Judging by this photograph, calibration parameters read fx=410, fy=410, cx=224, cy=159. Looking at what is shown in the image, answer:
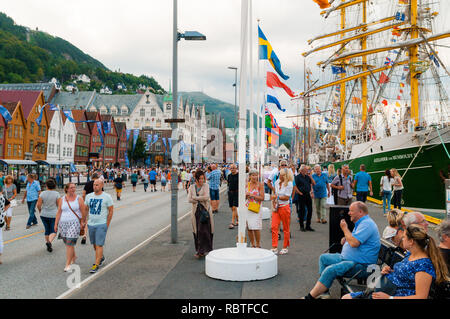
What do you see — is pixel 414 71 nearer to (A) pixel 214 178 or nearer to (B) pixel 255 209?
(A) pixel 214 178

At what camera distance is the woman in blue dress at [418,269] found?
3.96m

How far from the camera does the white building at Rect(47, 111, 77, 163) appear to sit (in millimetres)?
60812

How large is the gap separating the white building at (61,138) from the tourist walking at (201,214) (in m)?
52.9

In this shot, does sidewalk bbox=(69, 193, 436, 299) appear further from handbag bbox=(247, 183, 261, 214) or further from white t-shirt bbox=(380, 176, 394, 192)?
white t-shirt bbox=(380, 176, 394, 192)

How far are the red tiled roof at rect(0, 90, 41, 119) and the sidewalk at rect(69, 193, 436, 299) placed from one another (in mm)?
53122

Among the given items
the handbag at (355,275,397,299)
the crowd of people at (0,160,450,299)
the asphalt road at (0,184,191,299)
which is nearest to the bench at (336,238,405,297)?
the crowd of people at (0,160,450,299)

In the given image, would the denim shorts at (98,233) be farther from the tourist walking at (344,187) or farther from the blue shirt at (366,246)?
the tourist walking at (344,187)

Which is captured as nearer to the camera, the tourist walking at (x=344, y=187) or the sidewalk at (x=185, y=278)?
the sidewalk at (x=185, y=278)

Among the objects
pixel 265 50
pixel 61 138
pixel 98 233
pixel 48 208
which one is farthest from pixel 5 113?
pixel 98 233

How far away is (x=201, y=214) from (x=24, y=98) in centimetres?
5732

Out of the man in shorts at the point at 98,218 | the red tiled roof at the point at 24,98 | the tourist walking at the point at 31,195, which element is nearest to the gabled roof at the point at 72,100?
the red tiled roof at the point at 24,98

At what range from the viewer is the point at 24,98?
57656 millimetres
